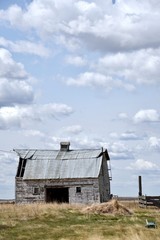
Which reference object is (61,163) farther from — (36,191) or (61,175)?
(36,191)

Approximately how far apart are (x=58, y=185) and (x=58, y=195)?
433 centimetres

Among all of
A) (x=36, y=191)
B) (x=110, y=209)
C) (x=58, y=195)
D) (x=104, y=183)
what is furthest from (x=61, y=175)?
(x=110, y=209)

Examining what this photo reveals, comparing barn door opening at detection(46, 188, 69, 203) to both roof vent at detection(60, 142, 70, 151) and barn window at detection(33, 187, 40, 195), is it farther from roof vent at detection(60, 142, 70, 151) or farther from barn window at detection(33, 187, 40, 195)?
roof vent at detection(60, 142, 70, 151)

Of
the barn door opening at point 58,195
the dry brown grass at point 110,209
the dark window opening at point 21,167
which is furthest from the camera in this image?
the barn door opening at point 58,195

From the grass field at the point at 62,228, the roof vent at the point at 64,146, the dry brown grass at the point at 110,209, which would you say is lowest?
the grass field at the point at 62,228

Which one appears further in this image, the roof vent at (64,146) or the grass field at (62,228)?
the roof vent at (64,146)

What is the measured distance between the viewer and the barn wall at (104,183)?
50250 mm

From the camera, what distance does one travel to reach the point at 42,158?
51.9 meters

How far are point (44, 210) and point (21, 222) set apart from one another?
6.92 metres

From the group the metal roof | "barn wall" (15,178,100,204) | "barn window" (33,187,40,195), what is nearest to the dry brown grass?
"barn wall" (15,178,100,204)

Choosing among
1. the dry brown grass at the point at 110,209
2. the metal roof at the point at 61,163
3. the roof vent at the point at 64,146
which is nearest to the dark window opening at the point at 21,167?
the metal roof at the point at 61,163

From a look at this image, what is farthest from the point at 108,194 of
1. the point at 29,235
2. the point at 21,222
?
the point at 29,235

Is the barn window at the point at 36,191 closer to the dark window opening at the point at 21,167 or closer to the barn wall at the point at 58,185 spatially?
the barn wall at the point at 58,185

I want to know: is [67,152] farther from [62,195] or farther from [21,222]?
[21,222]
